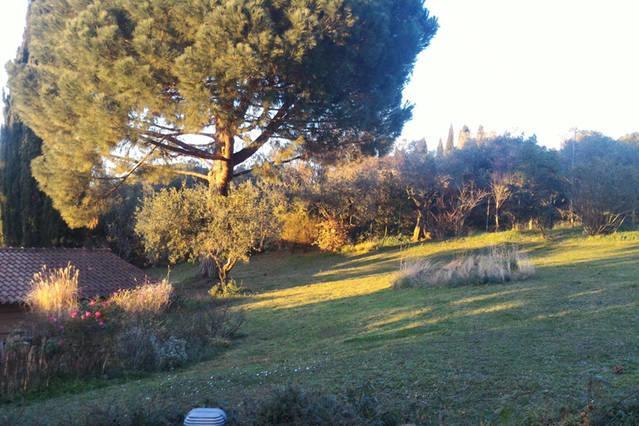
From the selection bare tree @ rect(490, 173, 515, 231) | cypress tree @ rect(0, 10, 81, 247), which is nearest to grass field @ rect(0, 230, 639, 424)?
bare tree @ rect(490, 173, 515, 231)

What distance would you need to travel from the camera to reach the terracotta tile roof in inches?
550

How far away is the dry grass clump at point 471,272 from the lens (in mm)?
14305

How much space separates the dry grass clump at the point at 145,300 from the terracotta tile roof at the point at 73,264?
2821mm

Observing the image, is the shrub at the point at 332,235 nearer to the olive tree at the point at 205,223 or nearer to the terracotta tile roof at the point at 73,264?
the olive tree at the point at 205,223

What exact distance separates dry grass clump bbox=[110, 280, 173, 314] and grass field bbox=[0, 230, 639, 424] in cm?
201

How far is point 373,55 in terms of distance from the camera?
1675cm

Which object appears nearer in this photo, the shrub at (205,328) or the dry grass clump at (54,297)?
the shrub at (205,328)

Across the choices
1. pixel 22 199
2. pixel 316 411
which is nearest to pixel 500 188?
pixel 22 199

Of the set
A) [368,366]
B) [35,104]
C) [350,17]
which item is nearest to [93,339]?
[368,366]

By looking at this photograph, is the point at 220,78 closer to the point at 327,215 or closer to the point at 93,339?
the point at 93,339

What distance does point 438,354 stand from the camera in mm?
6809

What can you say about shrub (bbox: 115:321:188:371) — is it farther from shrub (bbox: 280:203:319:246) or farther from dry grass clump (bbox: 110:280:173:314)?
shrub (bbox: 280:203:319:246)

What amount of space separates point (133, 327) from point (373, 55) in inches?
440

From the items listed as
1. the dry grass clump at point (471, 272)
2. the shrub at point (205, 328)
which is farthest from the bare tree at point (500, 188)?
the shrub at point (205, 328)
